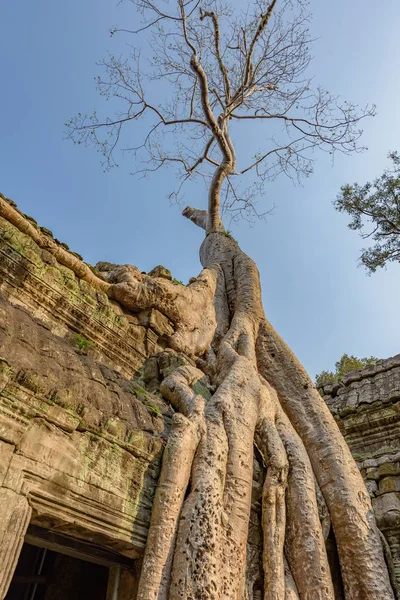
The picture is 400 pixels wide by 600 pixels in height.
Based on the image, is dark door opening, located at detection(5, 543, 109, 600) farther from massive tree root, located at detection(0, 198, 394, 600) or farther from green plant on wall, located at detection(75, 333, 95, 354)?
green plant on wall, located at detection(75, 333, 95, 354)

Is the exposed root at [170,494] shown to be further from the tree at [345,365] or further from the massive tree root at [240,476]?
the tree at [345,365]

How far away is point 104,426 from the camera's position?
2.15 meters

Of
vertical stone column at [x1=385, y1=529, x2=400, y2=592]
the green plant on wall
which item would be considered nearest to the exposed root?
the green plant on wall

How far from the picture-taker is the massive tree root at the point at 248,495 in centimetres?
205

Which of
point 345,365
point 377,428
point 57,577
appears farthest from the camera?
point 345,365

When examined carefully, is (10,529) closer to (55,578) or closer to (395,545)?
(55,578)

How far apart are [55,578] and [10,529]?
6.12ft

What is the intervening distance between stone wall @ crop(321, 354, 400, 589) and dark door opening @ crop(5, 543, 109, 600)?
1.99 metres

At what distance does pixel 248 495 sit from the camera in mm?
2457

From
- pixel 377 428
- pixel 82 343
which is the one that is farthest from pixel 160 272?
pixel 377 428

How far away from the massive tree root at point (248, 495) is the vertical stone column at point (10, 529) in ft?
1.99

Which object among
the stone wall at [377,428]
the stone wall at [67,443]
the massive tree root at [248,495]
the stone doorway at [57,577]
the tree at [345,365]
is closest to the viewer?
the stone wall at [67,443]

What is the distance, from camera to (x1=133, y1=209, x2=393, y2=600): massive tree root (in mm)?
2047

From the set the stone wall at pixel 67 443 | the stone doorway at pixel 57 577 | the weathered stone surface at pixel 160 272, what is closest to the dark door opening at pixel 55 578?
the stone doorway at pixel 57 577
